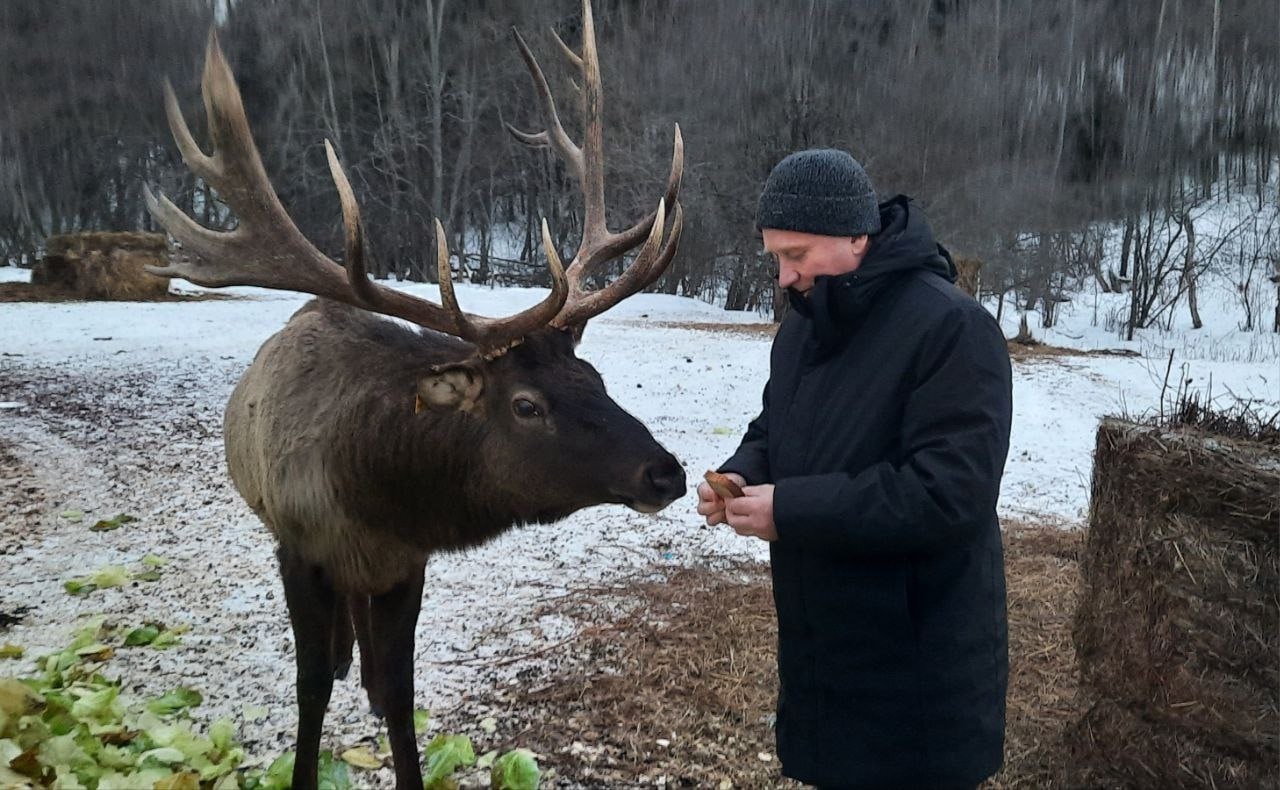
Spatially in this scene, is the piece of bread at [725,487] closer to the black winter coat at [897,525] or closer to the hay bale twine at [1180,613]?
the black winter coat at [897,525]

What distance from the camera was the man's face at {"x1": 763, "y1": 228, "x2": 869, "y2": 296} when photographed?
2.02m

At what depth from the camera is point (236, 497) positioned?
6.58m

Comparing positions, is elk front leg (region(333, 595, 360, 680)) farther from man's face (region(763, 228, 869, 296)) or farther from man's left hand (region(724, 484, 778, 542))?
man's face (region(763, 228, 869, 296))

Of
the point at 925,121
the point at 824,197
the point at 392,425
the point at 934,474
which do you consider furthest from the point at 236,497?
the point at 925,121

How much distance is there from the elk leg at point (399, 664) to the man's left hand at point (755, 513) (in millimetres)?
1699

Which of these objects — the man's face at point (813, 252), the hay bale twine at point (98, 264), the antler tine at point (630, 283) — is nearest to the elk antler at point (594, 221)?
the antler tine at point (630, 283)

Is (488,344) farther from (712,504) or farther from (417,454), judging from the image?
(712,504)

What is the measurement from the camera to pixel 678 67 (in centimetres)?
1984

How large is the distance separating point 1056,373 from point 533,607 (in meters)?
8.71

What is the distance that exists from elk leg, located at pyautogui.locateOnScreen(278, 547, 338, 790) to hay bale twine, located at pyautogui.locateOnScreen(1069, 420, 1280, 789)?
2.68 meters

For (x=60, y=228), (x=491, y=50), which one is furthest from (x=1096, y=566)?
(x=491, y=50)

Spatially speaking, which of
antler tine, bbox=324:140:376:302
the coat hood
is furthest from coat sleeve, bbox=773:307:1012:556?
antler tine, bbox=324:140:376:302

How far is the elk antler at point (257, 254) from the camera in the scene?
115 inches

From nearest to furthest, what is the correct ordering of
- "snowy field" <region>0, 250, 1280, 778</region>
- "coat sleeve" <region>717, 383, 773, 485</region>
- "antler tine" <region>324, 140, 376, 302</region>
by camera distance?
"coat sleeve" <region>717, 383, 773, 485</region> → "antler tine" <region>324, 140, 376, 302</region> → "snowy field" <region>0, 250, 1280, 778</region>
